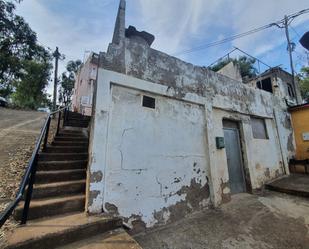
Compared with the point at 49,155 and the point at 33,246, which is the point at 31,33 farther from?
the point at 33,246

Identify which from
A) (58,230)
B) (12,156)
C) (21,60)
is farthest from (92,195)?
(21,60)

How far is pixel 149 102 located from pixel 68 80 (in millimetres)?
22767

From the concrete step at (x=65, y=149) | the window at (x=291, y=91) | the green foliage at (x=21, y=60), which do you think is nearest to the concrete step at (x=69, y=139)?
the concrete step at (x=65, y=149)

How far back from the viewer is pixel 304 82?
636 inches

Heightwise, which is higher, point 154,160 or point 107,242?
point 154,160

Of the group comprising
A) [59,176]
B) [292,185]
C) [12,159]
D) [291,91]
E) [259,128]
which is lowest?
[292,185]

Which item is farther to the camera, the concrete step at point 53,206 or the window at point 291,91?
the window at point 291,91

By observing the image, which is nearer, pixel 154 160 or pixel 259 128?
pixel 154 160

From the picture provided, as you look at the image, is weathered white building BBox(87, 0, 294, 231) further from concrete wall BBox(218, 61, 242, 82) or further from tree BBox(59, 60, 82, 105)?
tree BBox(59, 60, 82, 105)

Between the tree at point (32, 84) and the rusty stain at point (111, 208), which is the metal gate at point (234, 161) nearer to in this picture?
the rusty stain at point (111, 208)

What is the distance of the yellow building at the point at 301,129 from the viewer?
24.5 feet

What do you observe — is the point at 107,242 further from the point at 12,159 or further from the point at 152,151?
the point at 12,159

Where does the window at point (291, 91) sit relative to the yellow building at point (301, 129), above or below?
above

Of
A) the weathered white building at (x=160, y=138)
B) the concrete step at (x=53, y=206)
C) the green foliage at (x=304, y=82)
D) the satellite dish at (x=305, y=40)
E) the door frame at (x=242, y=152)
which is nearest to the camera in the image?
the concrete step at (x=53, y=206)
